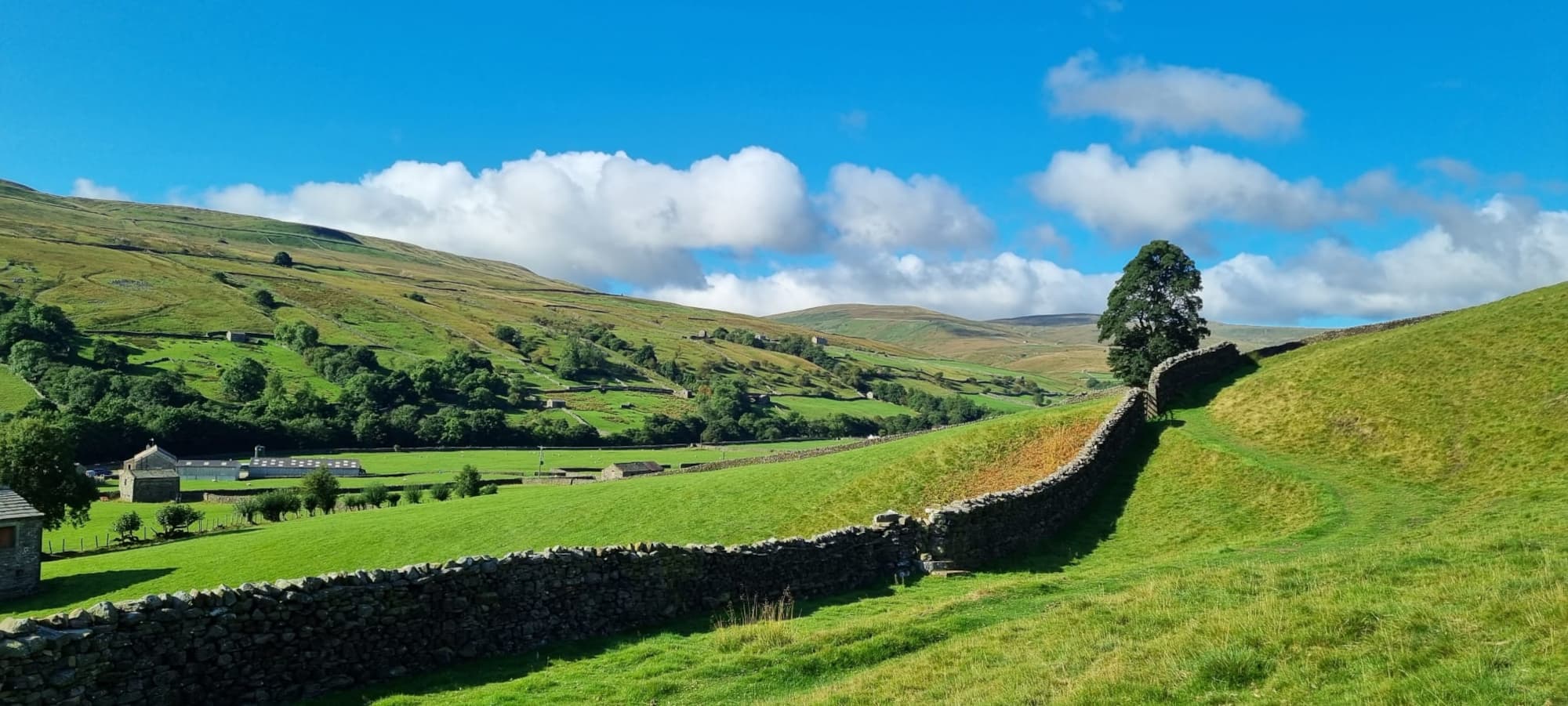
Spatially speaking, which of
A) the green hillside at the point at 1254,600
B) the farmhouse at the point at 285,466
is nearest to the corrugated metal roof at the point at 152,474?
the farmhouse at the point at 285,466

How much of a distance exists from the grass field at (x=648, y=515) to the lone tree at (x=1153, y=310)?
19.5m

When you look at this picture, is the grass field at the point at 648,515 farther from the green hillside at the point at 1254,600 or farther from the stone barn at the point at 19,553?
the green hillside at the point at 1254,600

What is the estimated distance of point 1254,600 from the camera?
10977mm

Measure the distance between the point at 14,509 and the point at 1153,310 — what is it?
2574 inches

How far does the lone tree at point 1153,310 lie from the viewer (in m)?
53.5

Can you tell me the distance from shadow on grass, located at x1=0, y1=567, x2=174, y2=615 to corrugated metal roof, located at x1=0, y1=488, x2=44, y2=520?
355 cm

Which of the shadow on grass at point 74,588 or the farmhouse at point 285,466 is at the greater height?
the shadow on grass at point 74,588

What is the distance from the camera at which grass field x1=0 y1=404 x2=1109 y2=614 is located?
99.0 ft

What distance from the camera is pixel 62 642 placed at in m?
9.83

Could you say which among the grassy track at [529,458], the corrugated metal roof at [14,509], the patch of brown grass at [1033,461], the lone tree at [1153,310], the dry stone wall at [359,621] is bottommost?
the grassy track at [529,458]

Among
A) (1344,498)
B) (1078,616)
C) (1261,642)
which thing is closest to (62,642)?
(1078,616)

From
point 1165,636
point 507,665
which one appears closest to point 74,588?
point 507,665

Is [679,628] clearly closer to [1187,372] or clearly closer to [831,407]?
[1187,372]

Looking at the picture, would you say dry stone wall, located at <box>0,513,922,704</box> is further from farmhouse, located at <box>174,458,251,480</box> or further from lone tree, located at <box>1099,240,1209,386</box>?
farmhouse, located at <box>174,458,251,480</box>
